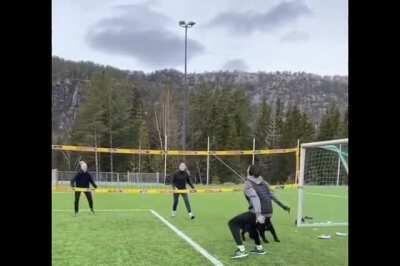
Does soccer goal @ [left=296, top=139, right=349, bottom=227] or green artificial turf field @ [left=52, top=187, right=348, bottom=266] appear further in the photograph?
soccer goal @ [left=296, top=139, right=349, bottom=227]

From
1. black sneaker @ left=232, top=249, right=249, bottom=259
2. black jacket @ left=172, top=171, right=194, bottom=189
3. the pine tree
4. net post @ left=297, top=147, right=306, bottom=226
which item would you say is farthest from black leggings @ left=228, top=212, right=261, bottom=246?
the pine tree

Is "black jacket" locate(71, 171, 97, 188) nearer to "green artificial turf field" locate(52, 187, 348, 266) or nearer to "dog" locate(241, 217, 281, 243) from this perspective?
"green artificial turf field" locate(52, 187, 348, 266)

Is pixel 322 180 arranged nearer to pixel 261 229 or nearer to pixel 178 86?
pixel 261 229

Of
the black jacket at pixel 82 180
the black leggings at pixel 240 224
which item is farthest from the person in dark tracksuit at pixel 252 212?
the black jacket at pixel 82 180

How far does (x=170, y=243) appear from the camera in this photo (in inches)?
281

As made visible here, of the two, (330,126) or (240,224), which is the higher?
(330,126)

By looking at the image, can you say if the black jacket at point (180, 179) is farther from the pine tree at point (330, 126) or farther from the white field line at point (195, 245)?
the pine tree at point (330, 126)

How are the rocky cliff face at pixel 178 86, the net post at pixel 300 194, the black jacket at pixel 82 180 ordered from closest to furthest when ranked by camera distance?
the net post at pixel 300 194
the black jacket at pixel 82 180
the rocky cliff face at pixel 178 86

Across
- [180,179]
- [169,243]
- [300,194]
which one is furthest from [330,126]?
[169,243]
